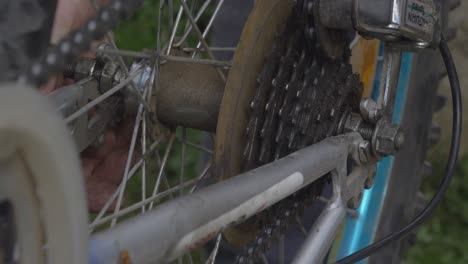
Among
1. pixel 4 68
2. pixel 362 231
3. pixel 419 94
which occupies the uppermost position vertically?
pixel 4 68

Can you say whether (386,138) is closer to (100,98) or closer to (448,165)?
(448,165)

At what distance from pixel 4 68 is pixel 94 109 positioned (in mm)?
432

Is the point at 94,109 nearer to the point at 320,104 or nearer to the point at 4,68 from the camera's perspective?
the point at 320,104

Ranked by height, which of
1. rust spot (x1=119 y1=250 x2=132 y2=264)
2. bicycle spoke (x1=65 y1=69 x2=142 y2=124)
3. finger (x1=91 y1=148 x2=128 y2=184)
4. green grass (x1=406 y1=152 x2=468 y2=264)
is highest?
bicycle spoke (x1=65 y1=69 x2=142 y2=124)

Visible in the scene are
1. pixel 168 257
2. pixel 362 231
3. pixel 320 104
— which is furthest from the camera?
pixel 362 231

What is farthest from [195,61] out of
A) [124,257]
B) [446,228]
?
[446,228]

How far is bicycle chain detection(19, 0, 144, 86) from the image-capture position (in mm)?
394

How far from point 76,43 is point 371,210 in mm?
743

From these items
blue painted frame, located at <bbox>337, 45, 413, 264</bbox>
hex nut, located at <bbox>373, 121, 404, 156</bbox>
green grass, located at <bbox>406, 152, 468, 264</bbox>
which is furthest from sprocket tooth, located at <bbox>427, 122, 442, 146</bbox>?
hex nut, located at <bbox>373, 121, 404, 156</bbox>

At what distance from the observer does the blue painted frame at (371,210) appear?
107cm

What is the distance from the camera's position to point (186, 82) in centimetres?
80

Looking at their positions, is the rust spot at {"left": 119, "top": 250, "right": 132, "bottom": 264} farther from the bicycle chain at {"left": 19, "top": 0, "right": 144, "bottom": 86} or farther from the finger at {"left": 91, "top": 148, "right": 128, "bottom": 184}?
the finger at {"left": 91, "top": 148, "right": 128, "bottom": 184}

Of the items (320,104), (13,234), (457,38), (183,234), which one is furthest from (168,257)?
(457,38)

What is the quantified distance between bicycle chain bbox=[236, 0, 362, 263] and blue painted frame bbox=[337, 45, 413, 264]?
30cm
